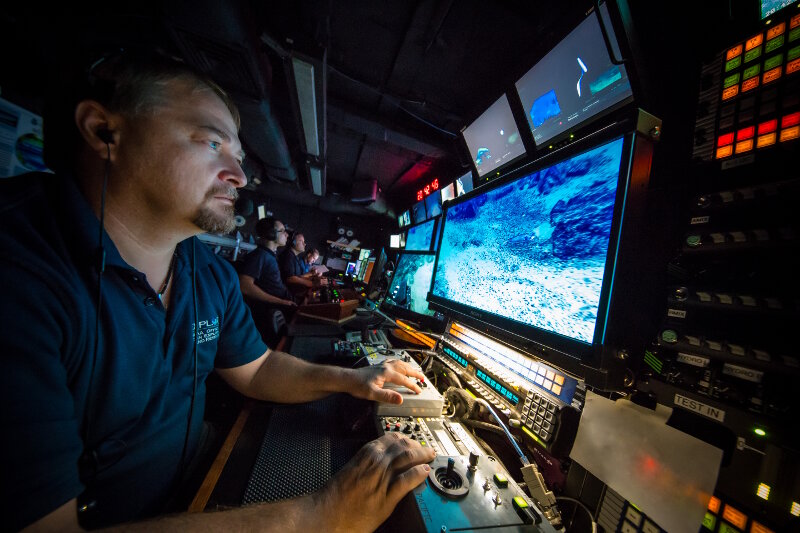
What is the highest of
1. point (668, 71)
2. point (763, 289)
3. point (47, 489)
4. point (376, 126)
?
point (376, 126)

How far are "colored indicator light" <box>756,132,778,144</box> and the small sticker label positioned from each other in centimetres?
73

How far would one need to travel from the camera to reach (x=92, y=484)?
62cm

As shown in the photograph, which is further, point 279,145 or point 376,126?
point 279,145

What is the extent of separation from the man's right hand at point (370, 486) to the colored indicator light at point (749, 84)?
1.46m

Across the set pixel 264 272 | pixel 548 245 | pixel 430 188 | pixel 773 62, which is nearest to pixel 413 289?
pixel 548 245

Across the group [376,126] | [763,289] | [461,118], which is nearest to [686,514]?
[763,289]

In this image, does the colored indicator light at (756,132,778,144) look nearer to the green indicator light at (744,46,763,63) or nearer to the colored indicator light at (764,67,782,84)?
the colored indicator light at (764,67,782,84)

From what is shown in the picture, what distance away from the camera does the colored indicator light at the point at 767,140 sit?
2.27 ft

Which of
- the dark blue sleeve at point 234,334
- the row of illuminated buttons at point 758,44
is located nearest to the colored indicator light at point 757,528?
the row of illuminated buttons at point 758,44

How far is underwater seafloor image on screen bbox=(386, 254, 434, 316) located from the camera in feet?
6.48

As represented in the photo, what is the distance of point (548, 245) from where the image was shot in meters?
0.97

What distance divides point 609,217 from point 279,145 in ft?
16.7

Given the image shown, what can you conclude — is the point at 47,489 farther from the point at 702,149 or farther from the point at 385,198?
the point at 385,198

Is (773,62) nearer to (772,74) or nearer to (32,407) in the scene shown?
(772,74)
